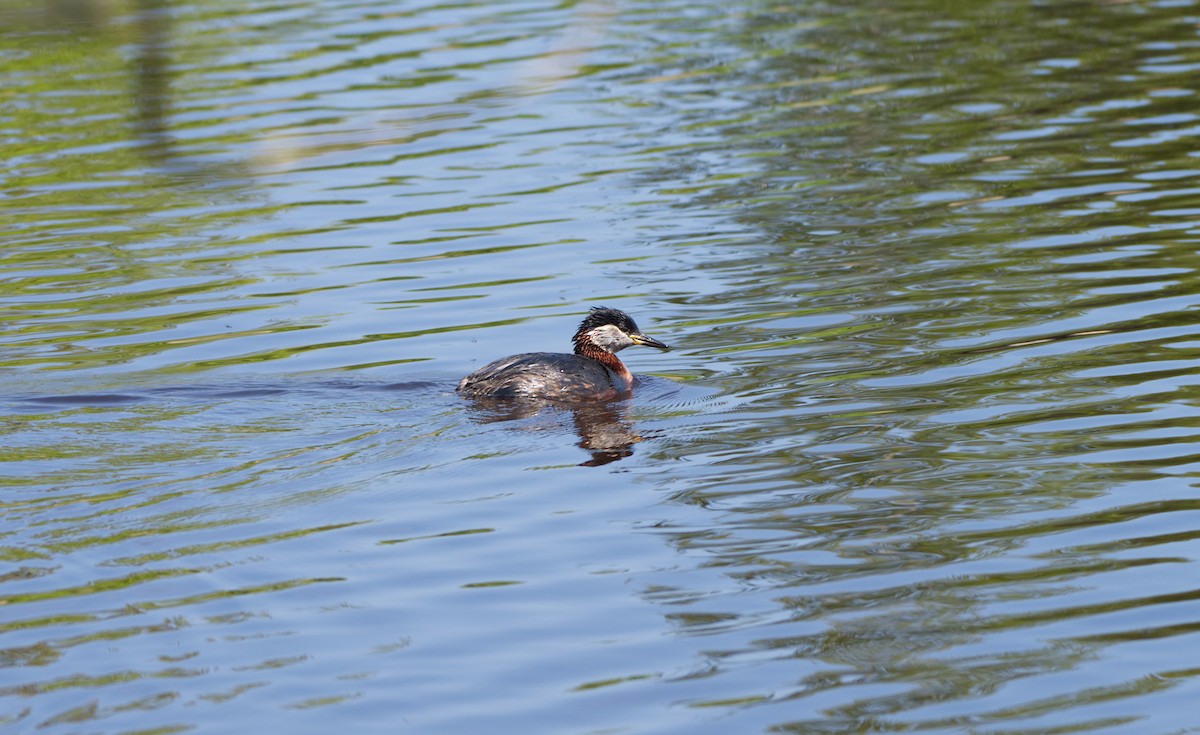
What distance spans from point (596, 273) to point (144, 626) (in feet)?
24.5

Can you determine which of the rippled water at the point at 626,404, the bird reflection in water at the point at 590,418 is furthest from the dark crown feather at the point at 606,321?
the bird reflection in water at the point at 590,418

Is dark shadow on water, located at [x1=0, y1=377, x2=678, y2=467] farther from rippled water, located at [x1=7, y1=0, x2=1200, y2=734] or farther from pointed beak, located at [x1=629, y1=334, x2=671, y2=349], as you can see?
pointed beak, located at [x1=629, y1=334, x2=671, y2=349]

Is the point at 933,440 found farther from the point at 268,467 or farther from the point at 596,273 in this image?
the point at 596,273

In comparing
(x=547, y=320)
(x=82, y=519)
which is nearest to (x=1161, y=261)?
(x=547, y=320)

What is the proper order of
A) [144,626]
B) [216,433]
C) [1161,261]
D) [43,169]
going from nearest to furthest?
[144,626], [216,433], [1161,261], [43,169]

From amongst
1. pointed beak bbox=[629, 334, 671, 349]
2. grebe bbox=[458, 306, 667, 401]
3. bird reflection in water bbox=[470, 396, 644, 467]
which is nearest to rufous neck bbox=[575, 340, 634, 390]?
grebe bbox=[458, 306, 667, 401]

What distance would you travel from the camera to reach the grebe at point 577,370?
11.0 m

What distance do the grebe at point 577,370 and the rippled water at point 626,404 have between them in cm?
27

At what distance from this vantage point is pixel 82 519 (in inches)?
339

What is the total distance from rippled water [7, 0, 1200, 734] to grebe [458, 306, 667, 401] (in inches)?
10.6

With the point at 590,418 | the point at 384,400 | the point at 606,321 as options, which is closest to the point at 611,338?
the point at 606,321

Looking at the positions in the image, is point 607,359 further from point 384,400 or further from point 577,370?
point 384,400

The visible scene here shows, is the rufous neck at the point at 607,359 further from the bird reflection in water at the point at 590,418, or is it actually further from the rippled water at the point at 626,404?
the bird reflection in water at the point at 590,418

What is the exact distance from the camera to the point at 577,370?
11305 mm
